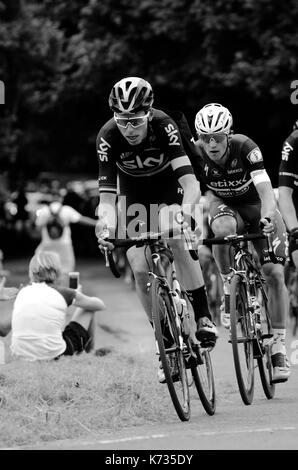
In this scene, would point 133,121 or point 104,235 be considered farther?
point 133,121

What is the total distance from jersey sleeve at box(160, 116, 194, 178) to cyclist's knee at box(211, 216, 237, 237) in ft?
3.54

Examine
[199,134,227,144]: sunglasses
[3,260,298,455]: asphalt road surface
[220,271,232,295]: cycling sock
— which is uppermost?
[199,134,227,144]: sunglasses

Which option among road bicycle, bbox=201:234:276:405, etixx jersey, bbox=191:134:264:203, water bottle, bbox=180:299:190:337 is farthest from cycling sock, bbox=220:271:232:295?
water bottle, bbox=180:299:190:337

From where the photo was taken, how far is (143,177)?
8781mm

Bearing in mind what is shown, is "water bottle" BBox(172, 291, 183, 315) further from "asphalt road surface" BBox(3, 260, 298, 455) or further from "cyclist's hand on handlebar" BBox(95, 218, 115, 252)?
"asphalt road surface" BBox(3, 260, 298, 455)

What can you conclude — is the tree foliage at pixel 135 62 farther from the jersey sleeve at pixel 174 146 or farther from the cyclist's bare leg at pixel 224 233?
the jersey sleeve at pixel 174 146

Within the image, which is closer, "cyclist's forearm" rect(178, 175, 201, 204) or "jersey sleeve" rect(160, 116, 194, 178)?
"cyclist's forearm" rect(178, 175, 201, 204)

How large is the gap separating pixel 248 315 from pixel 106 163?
1.53m

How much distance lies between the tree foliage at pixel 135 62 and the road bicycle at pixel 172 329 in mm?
17479

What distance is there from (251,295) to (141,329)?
7.55 metres

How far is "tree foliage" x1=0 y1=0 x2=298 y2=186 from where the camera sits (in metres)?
26.8

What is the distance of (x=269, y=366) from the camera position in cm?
945

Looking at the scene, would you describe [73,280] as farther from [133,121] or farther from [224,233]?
[133,121]

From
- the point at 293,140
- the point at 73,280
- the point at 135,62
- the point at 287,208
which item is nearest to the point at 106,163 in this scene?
the point at 287,208
